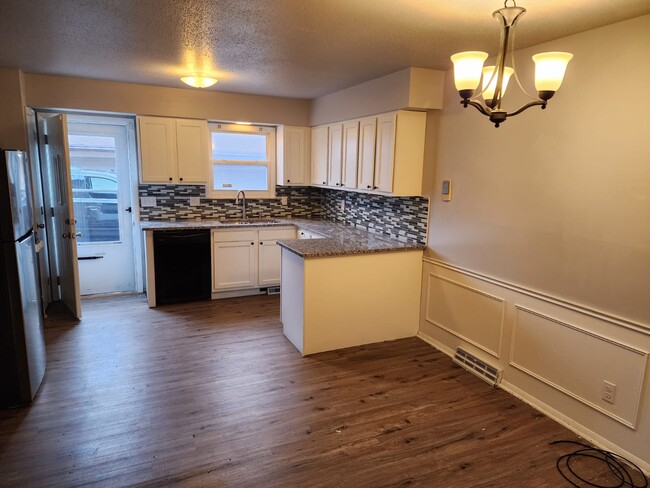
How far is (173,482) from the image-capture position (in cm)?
210

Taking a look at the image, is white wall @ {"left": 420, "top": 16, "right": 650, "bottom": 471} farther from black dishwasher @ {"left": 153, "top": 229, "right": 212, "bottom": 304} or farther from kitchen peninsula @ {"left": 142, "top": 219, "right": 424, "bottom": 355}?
black dishwasher @ {"left": 153, "top": 229, "right": 212, "bottom": 304}

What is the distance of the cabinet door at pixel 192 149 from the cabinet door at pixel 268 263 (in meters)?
1.08

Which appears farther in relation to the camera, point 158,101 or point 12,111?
point 158,101

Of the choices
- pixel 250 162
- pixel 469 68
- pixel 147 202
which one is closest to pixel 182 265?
pixel 147 202

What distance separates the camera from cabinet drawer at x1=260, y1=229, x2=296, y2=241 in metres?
5.11

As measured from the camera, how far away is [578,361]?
8.52 feet

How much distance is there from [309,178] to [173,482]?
402 cm

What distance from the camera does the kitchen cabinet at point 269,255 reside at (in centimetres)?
512

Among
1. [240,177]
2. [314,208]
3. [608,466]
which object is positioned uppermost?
[240,177]

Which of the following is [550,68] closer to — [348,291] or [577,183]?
[577,183]

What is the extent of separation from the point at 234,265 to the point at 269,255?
44cm

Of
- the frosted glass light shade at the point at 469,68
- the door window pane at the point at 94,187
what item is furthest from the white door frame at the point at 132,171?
the frosted glass light shade at the point at 469,68

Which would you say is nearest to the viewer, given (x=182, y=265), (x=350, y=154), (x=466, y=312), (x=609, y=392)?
(x=609, y=392)

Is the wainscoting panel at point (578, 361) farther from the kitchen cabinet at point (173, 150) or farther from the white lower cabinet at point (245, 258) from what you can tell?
the kitchen cabinet at point (173, 150)
